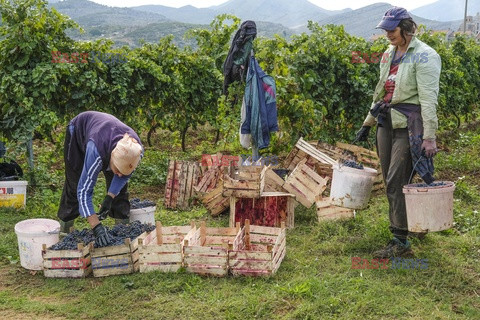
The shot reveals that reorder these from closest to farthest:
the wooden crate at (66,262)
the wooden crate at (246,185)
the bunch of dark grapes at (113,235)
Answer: the wooden crate at (66,262) < the bunch of dark grapes at (113,235) < the wooden crate at (246,185)

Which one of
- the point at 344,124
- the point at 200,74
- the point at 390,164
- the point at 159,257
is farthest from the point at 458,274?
the point at 200,74

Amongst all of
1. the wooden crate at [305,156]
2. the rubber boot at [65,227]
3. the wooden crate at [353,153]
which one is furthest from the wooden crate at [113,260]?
the wooden crate at [353,153]

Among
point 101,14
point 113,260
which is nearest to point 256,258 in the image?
point 113,260

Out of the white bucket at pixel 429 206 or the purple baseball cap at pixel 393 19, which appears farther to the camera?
the purple baseball cap at pixel 393 19

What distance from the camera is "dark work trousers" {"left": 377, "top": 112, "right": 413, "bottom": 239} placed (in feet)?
15.5

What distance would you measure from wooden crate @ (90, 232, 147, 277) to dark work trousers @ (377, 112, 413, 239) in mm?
2465

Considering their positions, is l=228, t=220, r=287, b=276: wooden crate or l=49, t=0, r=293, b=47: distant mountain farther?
l=49, t=0, r=293, b=47: distant mountain

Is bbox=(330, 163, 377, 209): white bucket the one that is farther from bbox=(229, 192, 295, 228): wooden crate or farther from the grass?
bbox=(229, 192, 295, 228): wooden crate

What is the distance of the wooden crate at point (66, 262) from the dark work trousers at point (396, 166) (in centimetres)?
282

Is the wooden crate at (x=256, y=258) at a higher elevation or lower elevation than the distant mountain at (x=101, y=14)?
lower

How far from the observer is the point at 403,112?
470 centimetres

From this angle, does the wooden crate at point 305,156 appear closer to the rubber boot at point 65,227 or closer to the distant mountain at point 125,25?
the rubber boot at point 65,227

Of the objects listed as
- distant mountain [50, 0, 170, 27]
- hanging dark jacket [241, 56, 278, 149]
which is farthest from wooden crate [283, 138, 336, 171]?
distant mountain [50, 0, 170, 27]

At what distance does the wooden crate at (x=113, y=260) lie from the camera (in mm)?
4629
